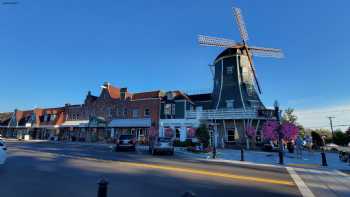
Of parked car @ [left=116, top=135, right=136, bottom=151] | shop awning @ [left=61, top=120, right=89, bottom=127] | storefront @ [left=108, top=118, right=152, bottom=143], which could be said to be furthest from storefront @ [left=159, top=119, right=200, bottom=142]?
shop awning @ [left=61, top=120, right=89, bottom=127]

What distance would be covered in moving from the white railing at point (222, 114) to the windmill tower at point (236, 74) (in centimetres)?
148

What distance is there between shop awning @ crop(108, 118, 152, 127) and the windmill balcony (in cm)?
701

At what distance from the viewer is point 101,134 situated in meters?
44.8

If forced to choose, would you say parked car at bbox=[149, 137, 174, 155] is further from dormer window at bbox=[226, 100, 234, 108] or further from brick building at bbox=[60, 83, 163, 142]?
dormer window at bbox=[226, 100, 234, 108]

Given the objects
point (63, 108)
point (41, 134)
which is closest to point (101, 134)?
point (63, 108)

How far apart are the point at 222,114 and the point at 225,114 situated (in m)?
0.45

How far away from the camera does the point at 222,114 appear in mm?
33000

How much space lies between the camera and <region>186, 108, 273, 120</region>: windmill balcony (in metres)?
30.6

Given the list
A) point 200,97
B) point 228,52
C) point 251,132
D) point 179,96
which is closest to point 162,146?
point 251,132

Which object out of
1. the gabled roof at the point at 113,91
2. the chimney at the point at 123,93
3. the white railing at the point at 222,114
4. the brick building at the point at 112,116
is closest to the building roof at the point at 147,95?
the brick building at the point at 112,116

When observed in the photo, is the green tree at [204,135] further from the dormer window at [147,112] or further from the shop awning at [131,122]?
the dormer window at [147,112]

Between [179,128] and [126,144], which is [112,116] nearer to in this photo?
[179,128]

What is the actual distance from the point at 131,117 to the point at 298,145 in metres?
26.7

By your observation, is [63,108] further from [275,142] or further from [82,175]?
[82,175]
